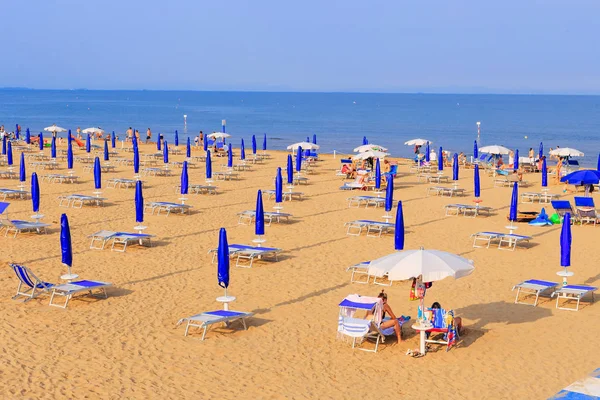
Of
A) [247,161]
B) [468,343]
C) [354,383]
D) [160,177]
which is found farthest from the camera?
[247,161]

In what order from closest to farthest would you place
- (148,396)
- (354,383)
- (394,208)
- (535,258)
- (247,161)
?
(148,396) < (354,383) < (535,258) < (394,208) < (247,161)

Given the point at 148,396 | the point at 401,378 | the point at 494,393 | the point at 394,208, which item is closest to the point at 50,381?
the point at 148,396

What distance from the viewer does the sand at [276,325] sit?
9.11m

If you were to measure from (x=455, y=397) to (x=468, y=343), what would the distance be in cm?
196

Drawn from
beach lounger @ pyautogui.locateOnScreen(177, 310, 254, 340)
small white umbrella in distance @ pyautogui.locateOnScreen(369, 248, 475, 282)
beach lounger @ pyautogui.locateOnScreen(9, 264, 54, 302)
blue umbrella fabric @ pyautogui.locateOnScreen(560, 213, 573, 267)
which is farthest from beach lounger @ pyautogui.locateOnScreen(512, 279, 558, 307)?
beach lounger @ pyautogui.locateOnScreen(9, 264, 54, 302)

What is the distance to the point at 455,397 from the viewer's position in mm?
8812

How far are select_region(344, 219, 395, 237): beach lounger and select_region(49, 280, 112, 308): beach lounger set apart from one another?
734 centimetres

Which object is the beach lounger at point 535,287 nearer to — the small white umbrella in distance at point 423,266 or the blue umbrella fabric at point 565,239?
the blue umbrella fabric at point 565,239

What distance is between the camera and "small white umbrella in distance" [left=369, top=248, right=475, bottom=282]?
998 centimetres

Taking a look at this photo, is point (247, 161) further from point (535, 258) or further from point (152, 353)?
point (152, 353)

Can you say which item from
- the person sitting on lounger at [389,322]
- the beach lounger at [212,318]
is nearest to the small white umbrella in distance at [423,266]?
the person sitting on lounger at [389,322]

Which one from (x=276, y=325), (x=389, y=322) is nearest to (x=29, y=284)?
(x=276, y=325)

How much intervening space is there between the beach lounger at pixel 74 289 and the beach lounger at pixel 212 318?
2.03 m

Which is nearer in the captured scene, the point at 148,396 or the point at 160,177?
the point at 148,396
